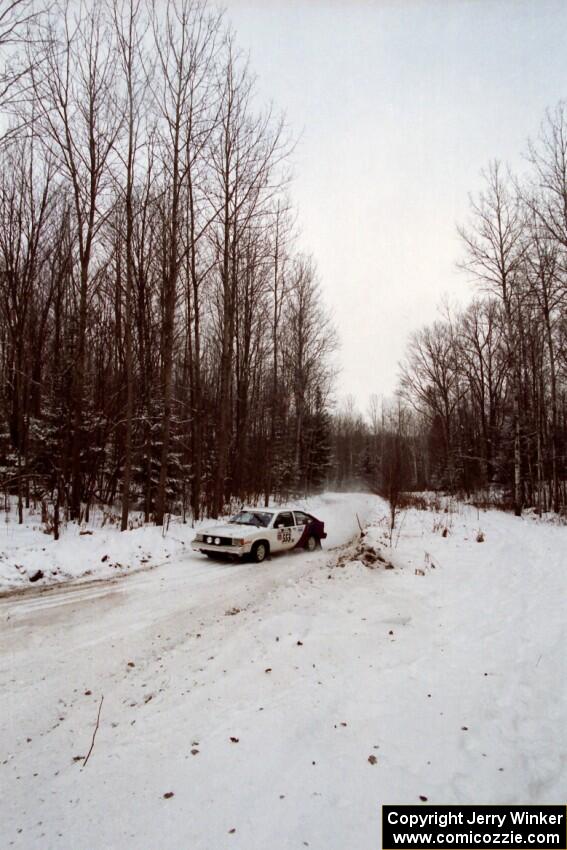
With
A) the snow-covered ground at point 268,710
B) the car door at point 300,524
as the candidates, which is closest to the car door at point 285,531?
the car door at point 300,524

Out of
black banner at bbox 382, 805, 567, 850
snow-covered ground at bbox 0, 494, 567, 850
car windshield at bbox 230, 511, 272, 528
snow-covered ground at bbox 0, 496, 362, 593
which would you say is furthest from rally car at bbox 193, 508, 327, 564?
black banner at bbox 382, 805, 567, 850

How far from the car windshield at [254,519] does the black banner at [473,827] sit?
8530mm

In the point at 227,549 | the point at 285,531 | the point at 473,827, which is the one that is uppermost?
the point at 285,531

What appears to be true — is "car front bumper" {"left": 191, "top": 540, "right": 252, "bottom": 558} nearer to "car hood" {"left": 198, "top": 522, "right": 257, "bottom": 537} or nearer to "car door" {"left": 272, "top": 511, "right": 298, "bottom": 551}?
"car hood" {"left": 198, "top": 522, "right": 257, "bottom": 537}

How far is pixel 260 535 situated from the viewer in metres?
10.7

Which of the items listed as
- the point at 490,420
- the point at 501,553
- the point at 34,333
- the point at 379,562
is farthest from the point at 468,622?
the point at 490,420

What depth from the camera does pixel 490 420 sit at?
1291 inches

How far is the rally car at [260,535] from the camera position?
10180 millimetres

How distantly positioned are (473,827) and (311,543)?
9.83 meters

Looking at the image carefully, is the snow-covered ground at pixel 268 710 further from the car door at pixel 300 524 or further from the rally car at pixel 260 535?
the car door at pixel 300 524

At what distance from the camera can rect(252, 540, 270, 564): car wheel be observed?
10445 millimetres

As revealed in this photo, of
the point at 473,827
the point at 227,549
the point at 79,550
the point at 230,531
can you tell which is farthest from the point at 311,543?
the point at 473,827

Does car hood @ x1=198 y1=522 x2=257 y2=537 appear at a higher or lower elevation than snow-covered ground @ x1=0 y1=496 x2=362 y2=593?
higher

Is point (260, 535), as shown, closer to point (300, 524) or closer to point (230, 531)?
point (230, 531)
